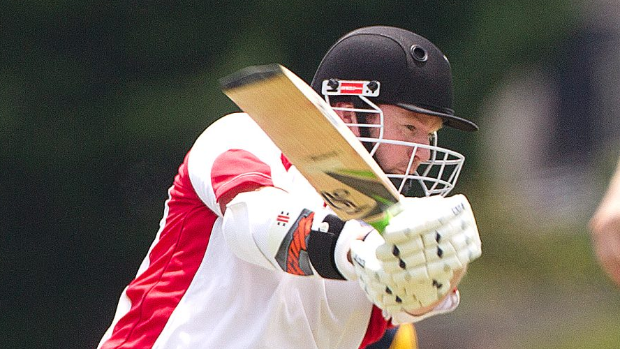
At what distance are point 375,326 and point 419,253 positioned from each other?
3.44 feet

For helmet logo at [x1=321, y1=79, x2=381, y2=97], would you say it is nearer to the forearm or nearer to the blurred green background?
the forearm

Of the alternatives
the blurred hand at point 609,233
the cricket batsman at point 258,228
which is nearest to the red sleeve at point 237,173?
the cricket batsman at point 258,228

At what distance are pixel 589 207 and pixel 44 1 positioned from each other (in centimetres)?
422

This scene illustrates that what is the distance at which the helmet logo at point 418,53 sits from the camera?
3.53 meters

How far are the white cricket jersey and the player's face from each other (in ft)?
0.67

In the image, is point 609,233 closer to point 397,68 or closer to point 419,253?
point 419,253

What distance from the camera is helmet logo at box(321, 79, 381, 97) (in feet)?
11.3

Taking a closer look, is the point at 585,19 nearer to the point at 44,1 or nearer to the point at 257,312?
the point at 44,1

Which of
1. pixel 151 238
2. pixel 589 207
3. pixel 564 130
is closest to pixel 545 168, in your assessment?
pixel 564 130

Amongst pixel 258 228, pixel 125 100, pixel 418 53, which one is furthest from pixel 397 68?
pixel 125 100

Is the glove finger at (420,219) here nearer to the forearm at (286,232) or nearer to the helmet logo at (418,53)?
the forearm at (286,232)

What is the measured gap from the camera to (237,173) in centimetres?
318

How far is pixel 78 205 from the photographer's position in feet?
26.8

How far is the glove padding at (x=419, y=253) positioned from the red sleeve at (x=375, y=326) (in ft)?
2.85
